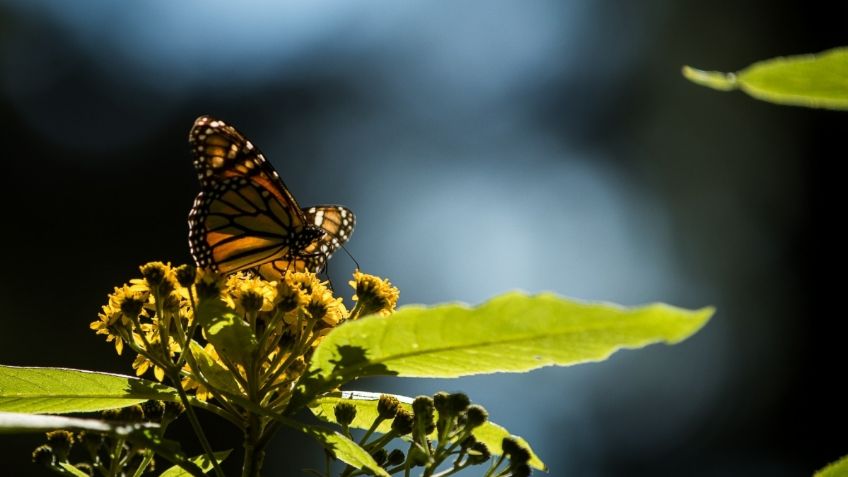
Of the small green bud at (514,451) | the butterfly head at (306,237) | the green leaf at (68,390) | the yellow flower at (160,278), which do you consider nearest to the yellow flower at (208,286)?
the yellow flower at (160,278)

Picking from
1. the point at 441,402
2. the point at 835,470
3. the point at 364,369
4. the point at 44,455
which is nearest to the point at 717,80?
the point at 835,470

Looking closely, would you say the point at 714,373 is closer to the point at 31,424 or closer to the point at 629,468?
the point at 629,468

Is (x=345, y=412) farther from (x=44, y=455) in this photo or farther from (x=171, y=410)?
(x=44, y=455)

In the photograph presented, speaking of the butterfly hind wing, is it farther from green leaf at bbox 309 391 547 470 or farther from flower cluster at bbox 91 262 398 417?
green leaf at bbox 309 391 547 470

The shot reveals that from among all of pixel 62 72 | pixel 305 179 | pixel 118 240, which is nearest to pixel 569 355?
pixel 118 240

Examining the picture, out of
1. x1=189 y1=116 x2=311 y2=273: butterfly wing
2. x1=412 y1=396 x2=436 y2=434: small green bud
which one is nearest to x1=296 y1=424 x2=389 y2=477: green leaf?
x1=412 y1=396 x2=436 y2=434: small green bud

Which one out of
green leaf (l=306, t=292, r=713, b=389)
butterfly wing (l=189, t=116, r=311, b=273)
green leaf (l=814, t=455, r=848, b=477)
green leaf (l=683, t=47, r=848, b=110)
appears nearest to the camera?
green leaf (l=683, t=47, r=848, b=110)

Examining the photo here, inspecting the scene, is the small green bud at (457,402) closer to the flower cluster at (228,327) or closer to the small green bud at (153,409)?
the flower cluster at (228,327)
